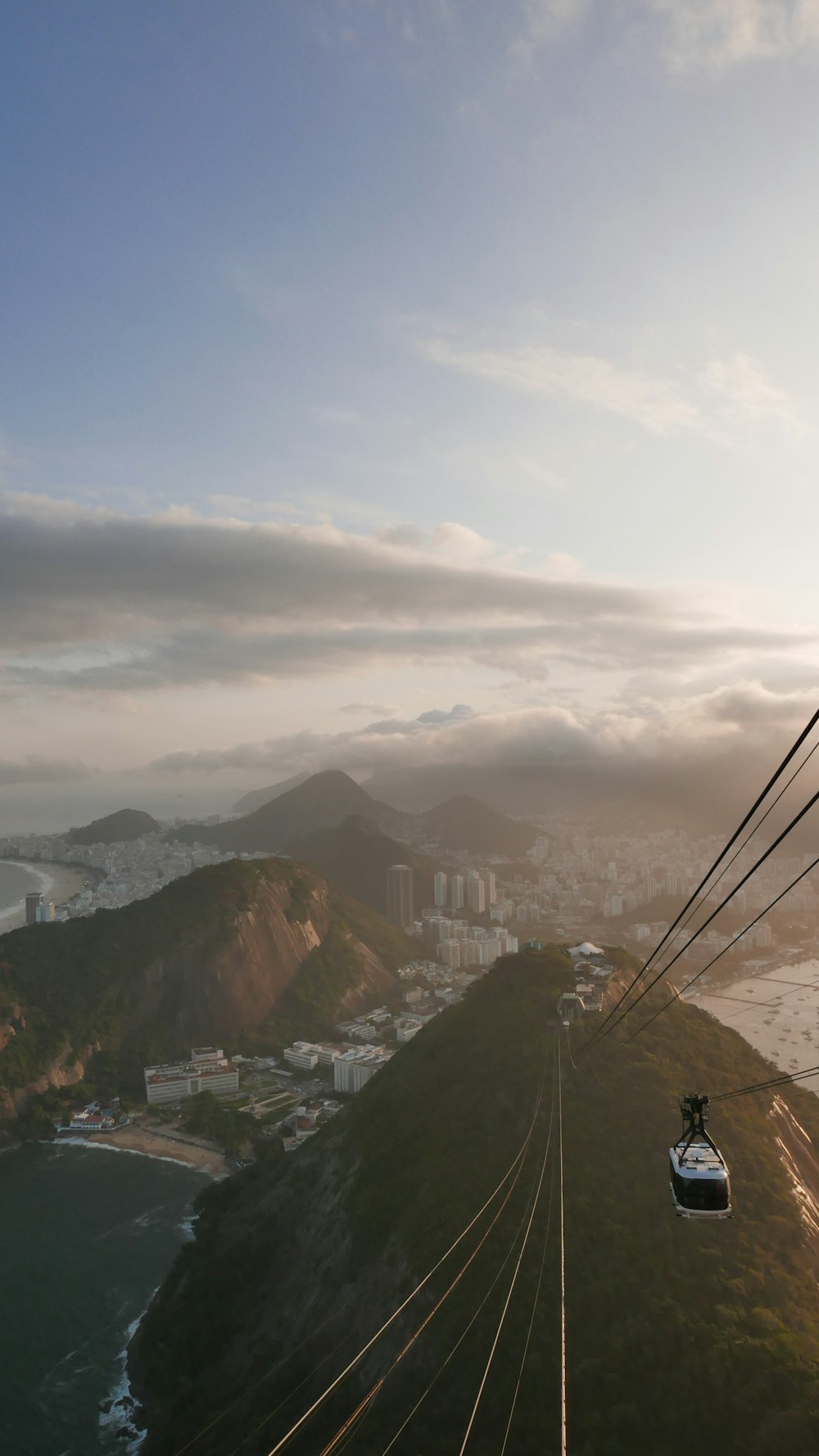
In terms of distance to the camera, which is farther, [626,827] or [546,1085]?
[626,827]

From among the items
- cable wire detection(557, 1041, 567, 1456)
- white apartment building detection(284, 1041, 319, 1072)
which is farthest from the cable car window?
white apartment building detection(284, 1041, 319, 1072)

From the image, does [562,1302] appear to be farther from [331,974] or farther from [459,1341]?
[331,974]

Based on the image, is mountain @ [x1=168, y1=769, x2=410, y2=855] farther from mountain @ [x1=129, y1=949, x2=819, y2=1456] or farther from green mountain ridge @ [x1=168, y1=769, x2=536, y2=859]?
mountain @ [x1=129, y1=949, x2=819, y2=1456]

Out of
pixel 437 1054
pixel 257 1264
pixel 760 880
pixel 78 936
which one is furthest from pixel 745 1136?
pixel 760 880

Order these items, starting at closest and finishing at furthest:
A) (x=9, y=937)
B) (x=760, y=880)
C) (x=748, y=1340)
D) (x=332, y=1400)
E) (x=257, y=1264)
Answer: (x=748, y=1340)
(x=332, y=1400)
(x=257, y=1264)
(x=9, y=937)
(x=760, y=880)

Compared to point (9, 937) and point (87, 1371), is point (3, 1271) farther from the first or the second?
point (9, 937)

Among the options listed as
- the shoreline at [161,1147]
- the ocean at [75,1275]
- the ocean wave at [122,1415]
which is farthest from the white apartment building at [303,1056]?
the ocean wave at [122,1415]
